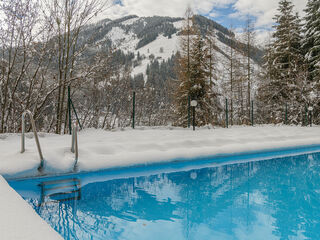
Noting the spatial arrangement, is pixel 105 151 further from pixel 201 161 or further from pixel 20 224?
pixel 20 224

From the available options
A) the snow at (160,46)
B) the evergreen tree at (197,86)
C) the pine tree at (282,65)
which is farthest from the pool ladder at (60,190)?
the snow at (160,46)

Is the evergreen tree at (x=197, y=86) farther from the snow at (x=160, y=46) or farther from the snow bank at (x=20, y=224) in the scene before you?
the snow at (x=160, y=46)

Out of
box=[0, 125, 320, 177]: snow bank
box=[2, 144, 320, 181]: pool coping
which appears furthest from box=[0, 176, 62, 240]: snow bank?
box=[2, 144, 320, 181]: pool coping

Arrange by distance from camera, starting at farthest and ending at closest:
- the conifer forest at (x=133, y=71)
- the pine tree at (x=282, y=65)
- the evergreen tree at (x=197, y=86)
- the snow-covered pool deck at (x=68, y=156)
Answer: the pine tree at (x=282, y=65), the evergreen tree at (x=197, y=86), the conifer forest at (x=133, y=71), the snow-covered pool deck at (x=68, y=156)

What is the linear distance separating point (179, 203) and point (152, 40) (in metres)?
115

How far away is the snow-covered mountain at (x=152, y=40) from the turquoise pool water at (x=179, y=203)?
14.6ft

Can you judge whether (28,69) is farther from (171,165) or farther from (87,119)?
(171,165)

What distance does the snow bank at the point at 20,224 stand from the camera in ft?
5.02

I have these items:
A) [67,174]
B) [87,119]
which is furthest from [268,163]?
[87,119]

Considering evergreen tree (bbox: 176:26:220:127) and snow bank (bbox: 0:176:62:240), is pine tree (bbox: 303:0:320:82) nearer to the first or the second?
evergreen tree (bbox: 176:26:220:127)

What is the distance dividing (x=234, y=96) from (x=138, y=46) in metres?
96.5

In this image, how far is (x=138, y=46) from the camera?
354 ft

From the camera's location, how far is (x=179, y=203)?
11.3 ft

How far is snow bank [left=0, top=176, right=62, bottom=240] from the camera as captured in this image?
1530mm
